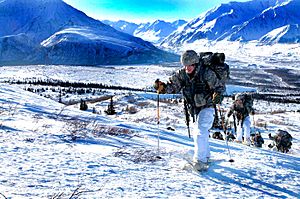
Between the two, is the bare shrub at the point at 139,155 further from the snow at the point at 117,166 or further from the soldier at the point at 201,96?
the soldier at the point at 201,96

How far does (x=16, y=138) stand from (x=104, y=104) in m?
30.0

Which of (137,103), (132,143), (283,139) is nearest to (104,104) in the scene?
(137,103)

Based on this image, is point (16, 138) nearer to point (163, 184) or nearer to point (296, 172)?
point (163, 184)

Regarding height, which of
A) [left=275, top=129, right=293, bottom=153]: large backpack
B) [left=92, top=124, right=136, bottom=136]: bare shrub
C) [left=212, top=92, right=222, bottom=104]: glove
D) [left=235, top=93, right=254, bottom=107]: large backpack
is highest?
[left=212, top=92, right=222, bottom=104]: glove

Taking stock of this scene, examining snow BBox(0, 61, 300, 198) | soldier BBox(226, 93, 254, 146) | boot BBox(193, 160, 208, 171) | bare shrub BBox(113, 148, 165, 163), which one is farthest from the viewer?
soldier BBox(226, 93, 254, 146)

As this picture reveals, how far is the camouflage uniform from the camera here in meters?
7.03

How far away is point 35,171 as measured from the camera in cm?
560

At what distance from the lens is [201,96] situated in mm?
7129

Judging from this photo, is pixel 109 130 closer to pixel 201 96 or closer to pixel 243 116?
pixel 201 96

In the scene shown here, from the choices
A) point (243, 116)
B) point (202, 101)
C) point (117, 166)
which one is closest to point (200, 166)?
point (202, 101)

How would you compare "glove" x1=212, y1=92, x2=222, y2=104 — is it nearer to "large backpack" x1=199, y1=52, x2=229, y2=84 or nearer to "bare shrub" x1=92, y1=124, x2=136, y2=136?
"large backpack" x1=199, y1=52, x2=229, y2=84

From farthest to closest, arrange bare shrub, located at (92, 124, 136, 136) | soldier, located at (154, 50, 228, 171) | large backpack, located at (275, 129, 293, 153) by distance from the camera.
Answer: large backpack, located at (275, 129, 293, 153) → bare shrub, located at (92, 124, 136, 136) → soldier, located at (154, 50, 228, 171)

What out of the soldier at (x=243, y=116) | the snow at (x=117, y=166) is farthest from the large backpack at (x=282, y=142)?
the snow at (x=117, y=166)

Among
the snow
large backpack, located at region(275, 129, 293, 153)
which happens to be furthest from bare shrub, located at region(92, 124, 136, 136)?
large backpack, located at region(275, 129, 293, 153)
